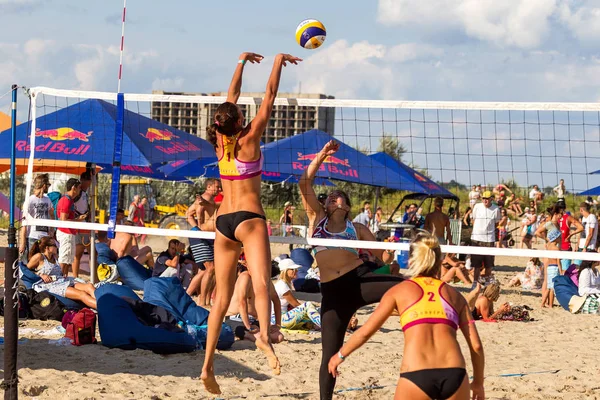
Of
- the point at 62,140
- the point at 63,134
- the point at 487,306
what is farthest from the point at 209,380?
the point at 63,134

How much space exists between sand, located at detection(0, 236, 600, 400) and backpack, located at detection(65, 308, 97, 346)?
96 mm

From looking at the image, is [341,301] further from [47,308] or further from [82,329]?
[47,308]

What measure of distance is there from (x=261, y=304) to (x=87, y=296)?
11.7ft

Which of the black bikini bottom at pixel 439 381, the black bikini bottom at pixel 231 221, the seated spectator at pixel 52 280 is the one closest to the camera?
the black bikini bottom at pixel 439 381

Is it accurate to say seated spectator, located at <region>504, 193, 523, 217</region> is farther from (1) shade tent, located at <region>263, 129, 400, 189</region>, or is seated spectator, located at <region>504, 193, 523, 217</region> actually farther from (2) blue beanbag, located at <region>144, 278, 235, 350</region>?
(2) blue beanbag, located at <region>144, 278, 235, 350</region>

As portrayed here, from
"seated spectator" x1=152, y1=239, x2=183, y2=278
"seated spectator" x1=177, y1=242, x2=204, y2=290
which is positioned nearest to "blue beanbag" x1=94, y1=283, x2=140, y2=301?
"seated spectator" x1=152, y1=239, x2=183, y2=278

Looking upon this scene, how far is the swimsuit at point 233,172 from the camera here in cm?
455

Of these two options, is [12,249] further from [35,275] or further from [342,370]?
[35,275]

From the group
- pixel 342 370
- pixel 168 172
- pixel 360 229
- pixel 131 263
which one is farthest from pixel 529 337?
pixel 168 172

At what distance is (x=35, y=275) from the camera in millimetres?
8125

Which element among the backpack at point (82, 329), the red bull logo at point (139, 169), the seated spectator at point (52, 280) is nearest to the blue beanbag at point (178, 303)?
the seated spectator at point (52, 280)

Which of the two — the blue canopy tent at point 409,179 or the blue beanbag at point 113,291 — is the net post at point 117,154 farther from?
the blue canopy tent at point 409,179

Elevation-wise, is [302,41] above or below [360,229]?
above

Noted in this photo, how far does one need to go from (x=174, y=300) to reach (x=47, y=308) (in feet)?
4.11
